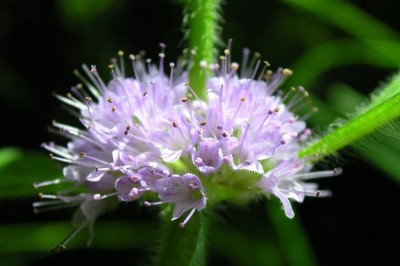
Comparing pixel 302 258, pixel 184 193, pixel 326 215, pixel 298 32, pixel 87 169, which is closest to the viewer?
pixel 184 193

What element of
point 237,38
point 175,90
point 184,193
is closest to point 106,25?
point 237,38

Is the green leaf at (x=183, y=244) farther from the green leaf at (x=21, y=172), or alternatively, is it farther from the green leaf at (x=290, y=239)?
the green leaf at (x=290, y=239)

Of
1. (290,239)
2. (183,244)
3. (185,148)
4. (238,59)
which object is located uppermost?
(238,59)

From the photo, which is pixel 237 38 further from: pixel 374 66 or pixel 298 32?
pixel 374 66

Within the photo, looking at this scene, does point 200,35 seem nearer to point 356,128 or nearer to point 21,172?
point 356,128

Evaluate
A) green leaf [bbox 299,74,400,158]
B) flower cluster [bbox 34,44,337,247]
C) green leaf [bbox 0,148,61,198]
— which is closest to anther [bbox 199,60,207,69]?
flower cluster [bbox 34,44,337,247]

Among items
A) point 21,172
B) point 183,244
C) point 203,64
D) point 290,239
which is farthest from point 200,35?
point 290,239
